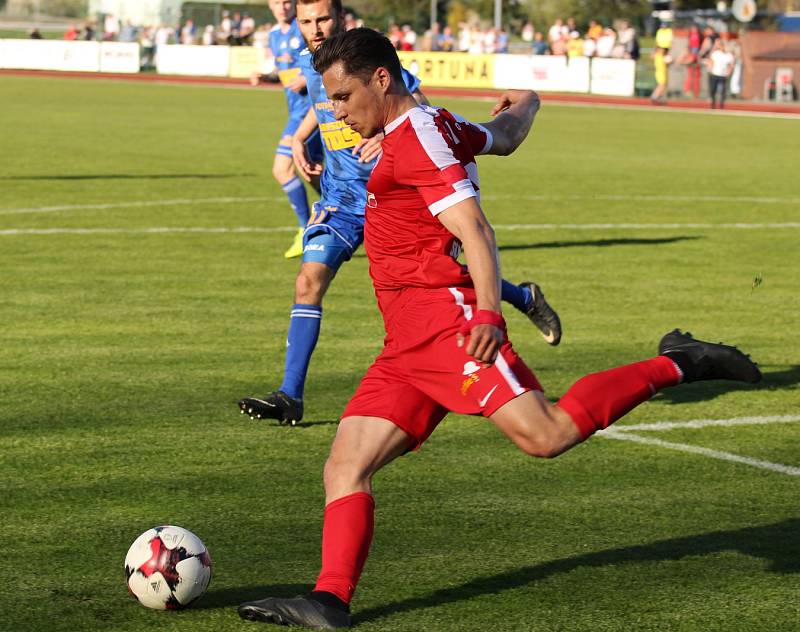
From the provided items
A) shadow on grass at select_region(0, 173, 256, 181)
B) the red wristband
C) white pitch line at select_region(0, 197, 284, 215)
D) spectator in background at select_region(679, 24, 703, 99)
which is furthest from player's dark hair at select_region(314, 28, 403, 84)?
spectator in background at select_region(679, 24, 703, 99)

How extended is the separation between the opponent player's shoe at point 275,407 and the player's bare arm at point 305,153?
170cm

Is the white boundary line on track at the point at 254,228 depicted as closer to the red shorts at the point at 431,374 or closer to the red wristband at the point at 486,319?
the red shorts at the point at 431,374

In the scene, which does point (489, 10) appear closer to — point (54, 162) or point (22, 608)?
point (54, 162)

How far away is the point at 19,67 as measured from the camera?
60.6 m

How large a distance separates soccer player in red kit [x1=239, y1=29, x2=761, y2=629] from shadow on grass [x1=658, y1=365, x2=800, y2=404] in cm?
331

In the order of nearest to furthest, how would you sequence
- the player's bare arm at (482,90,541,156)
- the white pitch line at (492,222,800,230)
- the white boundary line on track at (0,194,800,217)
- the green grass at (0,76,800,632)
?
the green grass at (0,76,800,632), the player's bare arm at (482,90,541,156), the white pitch line at (492,222,800,230), the white boundary line on track at (0,194,800,217)

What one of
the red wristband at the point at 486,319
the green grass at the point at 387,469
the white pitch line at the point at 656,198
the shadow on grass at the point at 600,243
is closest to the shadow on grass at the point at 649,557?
the green grass at the point at 387,469

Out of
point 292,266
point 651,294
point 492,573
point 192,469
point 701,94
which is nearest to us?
point 492,573

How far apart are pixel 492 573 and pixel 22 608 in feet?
5.25

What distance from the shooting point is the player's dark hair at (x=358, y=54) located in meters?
4.84

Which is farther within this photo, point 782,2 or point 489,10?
point 489,10

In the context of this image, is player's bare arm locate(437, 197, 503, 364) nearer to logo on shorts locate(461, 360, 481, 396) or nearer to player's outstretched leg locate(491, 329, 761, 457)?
logo on shorts locate(461, 360, 481, 396)

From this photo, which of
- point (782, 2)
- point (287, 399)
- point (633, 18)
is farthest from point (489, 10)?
point (287, 399)

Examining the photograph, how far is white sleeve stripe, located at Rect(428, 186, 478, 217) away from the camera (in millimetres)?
4680
